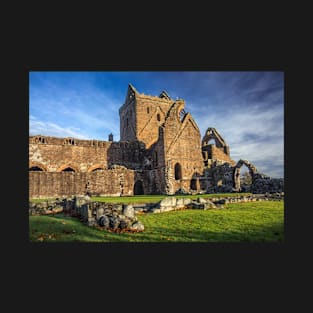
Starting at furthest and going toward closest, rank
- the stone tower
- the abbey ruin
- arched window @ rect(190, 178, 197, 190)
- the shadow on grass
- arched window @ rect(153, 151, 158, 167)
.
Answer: the stone tower < arched window @ rect(153, 151, 158, 167) < arched window @ rect(190, 178, 197, 190) < the abbey ruin < the shadow on grass

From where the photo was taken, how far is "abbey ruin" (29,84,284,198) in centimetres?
1845

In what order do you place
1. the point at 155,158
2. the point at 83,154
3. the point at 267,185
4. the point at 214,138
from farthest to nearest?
1. the point at 214,138
2. the point at 83,154
3. the point at 155,158
4. the point at 267,185

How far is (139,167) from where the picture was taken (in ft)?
98.8

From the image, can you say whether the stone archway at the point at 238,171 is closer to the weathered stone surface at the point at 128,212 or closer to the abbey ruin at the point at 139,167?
the abbey ruin at the point at 139,167

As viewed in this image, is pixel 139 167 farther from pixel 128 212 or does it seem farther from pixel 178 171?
pixel 128 212

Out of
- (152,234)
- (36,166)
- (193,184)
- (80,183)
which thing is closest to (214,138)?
(193,184)

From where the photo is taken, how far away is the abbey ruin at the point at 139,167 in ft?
60.5

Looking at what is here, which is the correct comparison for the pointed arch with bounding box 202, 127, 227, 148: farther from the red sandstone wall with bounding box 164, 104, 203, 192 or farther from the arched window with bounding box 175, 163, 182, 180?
the arched window with bounding box 175, 163, 182, 180

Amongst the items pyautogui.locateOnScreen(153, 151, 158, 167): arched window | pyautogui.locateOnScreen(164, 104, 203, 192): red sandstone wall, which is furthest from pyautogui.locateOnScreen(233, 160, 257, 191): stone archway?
pyautogui.locateOnScreen(153, 151, 158, 167): arched window

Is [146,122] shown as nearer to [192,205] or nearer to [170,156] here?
[170,156]

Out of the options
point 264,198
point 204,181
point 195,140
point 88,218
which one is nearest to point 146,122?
point 195,140

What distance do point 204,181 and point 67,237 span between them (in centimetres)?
2012

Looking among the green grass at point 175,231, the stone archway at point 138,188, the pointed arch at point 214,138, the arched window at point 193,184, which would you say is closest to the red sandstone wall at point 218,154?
the pointed arch at point 214,138

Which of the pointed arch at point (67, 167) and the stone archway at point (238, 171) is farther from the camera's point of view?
the pointed arch at point (67, 167)
